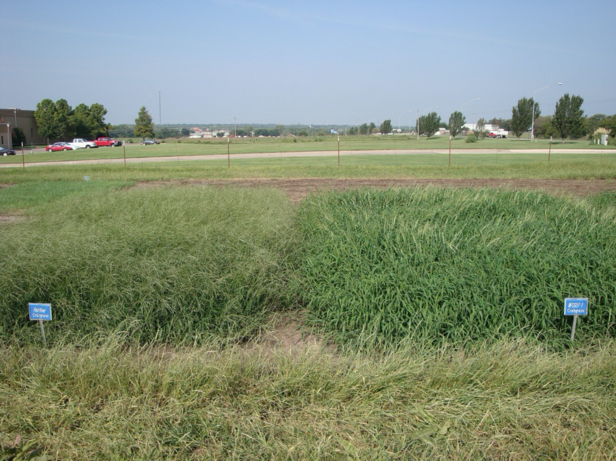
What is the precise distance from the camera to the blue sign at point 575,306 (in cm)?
438

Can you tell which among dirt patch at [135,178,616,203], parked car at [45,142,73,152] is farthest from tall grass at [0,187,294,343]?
parked car at [45,142,73,152]

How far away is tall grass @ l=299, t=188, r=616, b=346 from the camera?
182 inches

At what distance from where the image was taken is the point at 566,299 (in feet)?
14.3

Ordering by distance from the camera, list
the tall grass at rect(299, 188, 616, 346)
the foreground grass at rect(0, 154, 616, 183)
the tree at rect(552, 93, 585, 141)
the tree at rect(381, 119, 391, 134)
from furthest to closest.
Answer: the tree at rect(381, 119, 391, 134)
the tree at rect(552, 93, 585, 141)
the foreground grass at rect(0, 154, 616, 183)
the tall grass at rect(299, 188, 616, 346)

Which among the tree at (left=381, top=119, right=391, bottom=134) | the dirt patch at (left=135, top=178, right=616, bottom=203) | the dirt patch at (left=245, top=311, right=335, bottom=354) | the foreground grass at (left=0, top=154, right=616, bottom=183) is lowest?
the dirt patch at (left=245, top=311, right=335, bottom=354)

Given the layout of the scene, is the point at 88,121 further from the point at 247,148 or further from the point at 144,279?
the point at 144,279

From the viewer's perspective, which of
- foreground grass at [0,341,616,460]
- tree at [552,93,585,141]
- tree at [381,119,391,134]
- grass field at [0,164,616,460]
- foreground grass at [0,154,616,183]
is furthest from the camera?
tree at [381,119,391,134]

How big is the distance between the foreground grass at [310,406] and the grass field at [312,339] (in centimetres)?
2

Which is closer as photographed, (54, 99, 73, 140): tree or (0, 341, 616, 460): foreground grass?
(0, 341, 616, 460): foreground grass

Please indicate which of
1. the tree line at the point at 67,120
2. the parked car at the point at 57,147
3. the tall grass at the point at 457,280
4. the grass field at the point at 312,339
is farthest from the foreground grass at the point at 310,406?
the tree line at the point at 67,120

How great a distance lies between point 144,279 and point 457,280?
10.7 ft

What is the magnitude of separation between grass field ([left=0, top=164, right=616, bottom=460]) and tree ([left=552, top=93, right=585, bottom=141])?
205 feet

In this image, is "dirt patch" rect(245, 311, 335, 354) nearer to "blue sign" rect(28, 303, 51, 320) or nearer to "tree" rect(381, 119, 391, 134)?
"blue sign" rect(28, 303, 51, 320)

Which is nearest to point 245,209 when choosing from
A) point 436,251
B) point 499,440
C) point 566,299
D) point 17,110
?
point 436,251
